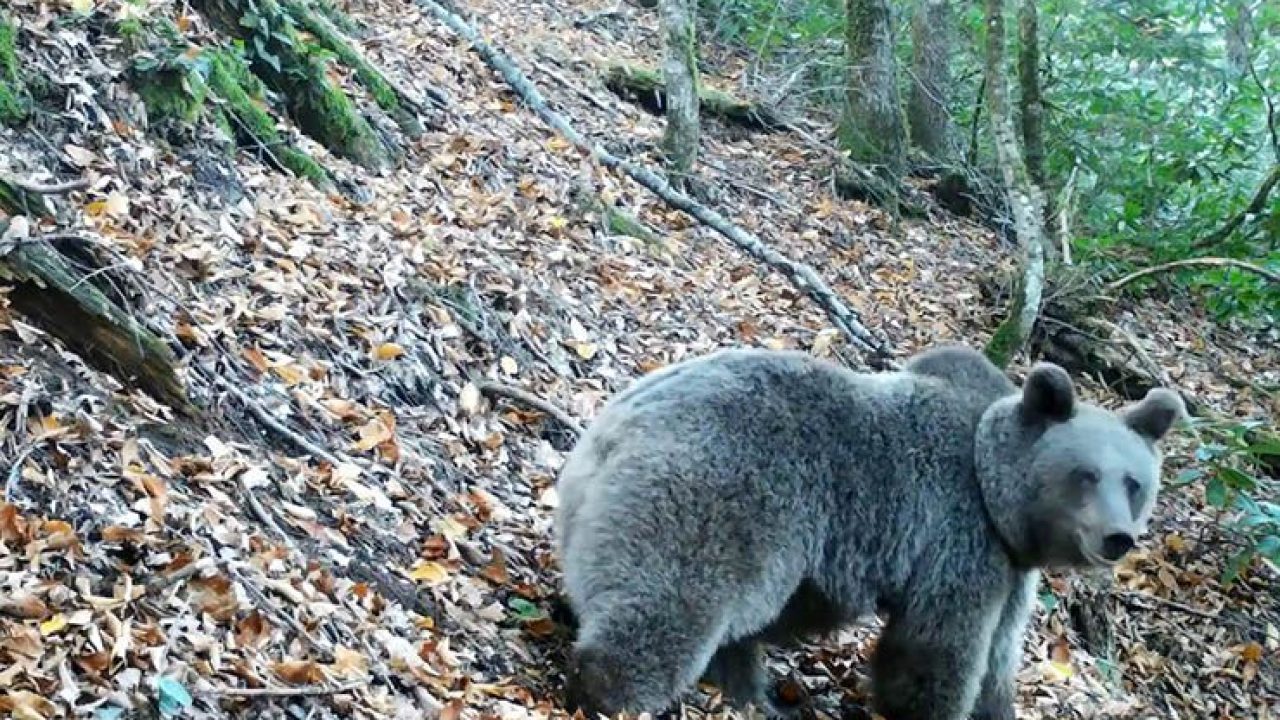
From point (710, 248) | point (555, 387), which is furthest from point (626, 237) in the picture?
point (555, 387)

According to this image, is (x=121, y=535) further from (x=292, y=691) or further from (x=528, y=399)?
(x=528, y=399)

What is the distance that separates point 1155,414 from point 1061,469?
0.68m

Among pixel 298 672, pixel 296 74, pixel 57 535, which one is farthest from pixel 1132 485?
pixel 296 74

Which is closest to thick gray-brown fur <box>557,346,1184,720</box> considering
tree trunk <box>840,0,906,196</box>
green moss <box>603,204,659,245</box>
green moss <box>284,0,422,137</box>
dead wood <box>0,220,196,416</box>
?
dead wood <box>0,220,196,416</box>

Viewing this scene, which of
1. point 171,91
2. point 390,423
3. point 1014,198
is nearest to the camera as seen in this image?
point 390,423

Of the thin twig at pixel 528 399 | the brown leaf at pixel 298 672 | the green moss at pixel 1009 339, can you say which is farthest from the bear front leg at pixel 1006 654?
the green moss at pixel 1009 339

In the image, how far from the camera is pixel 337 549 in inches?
237

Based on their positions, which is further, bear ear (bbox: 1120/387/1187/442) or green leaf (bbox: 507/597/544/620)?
bear ear (bbox: 1120/387/1187/442)

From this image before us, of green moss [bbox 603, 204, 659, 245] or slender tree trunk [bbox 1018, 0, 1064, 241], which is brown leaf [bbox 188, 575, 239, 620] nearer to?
green moss [bbox 603, 204, 659, 245]

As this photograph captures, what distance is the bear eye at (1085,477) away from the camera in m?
6.52

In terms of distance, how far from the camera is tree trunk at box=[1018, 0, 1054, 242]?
13.1 meters

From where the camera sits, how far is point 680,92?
13219mm

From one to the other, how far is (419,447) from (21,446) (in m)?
2.44

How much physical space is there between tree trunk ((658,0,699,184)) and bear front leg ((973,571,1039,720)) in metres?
7.03
